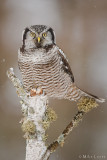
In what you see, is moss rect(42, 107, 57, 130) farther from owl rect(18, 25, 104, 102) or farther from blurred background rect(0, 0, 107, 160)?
blurred background rect(0, 0, 107, 160)

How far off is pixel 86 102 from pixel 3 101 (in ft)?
4.21

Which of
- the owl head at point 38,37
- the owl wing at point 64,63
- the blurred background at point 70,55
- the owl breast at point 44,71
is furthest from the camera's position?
the blurred background at point 70,55

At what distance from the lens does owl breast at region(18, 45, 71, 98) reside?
1.46 m

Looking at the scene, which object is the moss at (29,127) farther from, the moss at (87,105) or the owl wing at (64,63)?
the owl wing at (64,63)

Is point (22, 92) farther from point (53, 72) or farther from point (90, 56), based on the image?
point (90, 56)

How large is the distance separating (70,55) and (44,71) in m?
0.96

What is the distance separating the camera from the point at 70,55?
241cm

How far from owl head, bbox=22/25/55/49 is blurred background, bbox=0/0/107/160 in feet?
3.00

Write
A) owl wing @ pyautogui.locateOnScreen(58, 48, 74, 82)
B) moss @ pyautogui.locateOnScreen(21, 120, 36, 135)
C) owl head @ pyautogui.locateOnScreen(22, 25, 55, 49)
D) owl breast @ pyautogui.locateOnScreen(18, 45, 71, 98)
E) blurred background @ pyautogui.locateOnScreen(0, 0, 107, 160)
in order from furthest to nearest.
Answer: blurred background @ pyautogui.locateOnScreen(0, 0, 107, 160) → owl wing @ pyautogui.locateOnScreen(58, 48, 74, 82) → owl breast @ pyautogui.locateOnScreen(18, 45, 71, 98) → owl head @ pyautogui.locateOnScreen(22, 25, 55, 49) → moss @ pyautogui.locateOnScreen(21, 120, 36, 135)

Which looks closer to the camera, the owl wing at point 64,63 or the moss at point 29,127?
the moss at point 29,127

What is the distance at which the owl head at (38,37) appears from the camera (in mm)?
1361

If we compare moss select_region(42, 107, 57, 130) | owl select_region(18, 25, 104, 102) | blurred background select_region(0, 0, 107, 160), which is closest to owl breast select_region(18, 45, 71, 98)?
owl select_region(18, 25, 104, 102)

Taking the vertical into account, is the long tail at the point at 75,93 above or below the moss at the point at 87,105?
below

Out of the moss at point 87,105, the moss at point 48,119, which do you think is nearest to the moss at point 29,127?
the moss at point 48,119
